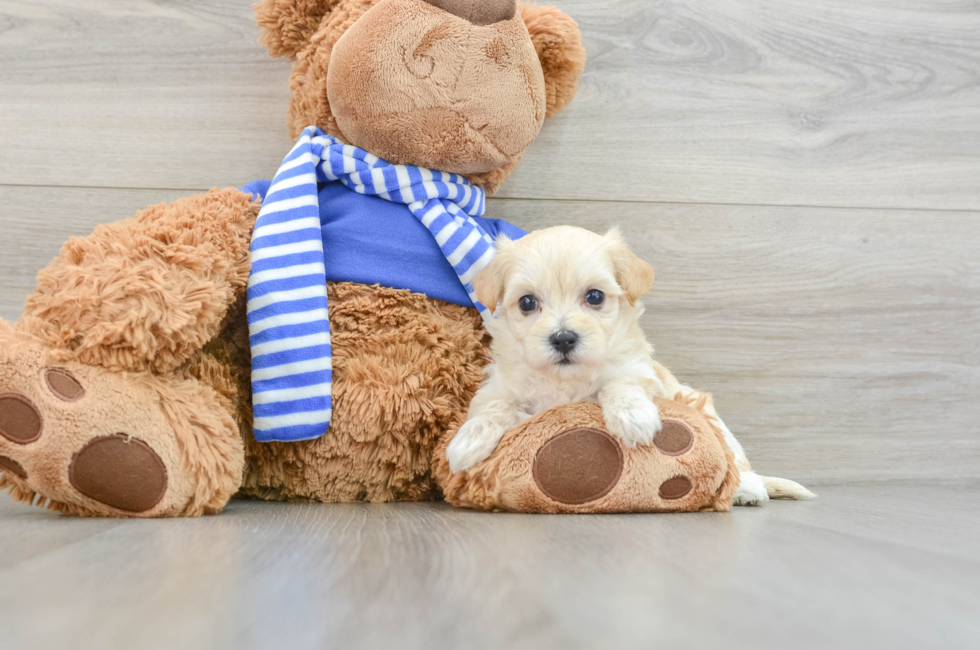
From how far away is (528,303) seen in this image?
1.13m

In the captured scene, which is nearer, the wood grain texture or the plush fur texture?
the wood grain texture

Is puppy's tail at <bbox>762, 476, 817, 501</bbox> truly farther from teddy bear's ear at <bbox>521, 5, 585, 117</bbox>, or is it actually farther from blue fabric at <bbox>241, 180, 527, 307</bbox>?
teddy bear's ear at <bbox>521, 5, 585, 117</bbox>

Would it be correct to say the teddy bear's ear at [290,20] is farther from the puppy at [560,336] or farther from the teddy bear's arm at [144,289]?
the puppy at [560,336]

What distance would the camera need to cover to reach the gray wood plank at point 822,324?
1.58 metres

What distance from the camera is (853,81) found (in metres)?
1.60

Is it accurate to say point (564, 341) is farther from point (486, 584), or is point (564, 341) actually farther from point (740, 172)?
point (740, 172)

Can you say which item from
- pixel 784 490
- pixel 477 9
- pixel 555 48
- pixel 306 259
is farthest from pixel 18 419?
pixel 784 490

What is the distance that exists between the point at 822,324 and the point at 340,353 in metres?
1.14

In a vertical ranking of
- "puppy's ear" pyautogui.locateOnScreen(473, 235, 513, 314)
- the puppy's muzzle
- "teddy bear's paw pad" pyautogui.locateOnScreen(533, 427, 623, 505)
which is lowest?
"teddy bear's paw pad" pyautogui.locateOnScreen(533, 427, 623, 505)

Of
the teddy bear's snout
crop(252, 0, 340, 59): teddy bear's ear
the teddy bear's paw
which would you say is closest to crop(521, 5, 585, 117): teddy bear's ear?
the teddy bear's snout

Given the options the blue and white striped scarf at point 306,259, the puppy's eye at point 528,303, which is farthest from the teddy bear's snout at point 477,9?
the puppy's eye at point 528,303

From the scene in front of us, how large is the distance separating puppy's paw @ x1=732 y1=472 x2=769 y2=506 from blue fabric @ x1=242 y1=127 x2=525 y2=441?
1.77ft

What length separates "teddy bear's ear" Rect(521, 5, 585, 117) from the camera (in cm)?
130

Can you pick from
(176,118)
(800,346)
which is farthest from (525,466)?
(176,118)
